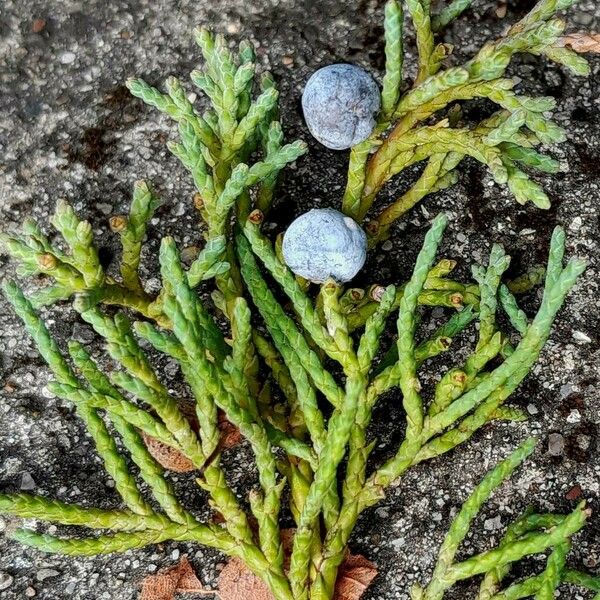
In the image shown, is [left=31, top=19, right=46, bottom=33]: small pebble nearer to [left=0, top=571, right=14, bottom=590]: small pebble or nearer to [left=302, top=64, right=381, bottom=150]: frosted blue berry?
[left=302, top=64, right=381, bottom=150]: frosted blue berry

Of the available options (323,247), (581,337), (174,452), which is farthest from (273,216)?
(581,337)

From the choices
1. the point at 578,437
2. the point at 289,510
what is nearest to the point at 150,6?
the point at 289,510

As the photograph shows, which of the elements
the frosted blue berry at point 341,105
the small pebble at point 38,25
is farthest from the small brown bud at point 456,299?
the small pebble at point 38,25

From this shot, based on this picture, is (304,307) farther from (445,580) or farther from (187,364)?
(445,580)

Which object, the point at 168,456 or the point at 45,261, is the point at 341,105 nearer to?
the point at 45,261

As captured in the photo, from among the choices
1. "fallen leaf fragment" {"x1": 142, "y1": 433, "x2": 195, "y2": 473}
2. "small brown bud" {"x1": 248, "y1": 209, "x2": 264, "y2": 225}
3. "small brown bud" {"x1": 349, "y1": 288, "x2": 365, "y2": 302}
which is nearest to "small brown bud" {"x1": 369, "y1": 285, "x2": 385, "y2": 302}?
"small brown bud" {"x1": 349, "y1": 288, "x2": 365, "y2": 302}

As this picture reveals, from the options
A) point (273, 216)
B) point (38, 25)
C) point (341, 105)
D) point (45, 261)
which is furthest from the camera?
point (38, 25)
